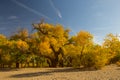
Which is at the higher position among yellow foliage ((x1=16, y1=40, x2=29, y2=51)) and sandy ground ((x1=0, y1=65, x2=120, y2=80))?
yellow foliage ((x1=16, y1=40, x2=29, y2=51))

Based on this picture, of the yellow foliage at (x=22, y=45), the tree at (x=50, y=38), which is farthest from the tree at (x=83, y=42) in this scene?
the yellow foliage at (x=22, y=45)

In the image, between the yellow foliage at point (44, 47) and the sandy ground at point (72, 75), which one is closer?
the sandy ground at point (72, 75)

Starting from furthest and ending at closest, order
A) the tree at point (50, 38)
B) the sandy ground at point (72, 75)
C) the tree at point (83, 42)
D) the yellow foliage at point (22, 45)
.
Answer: the tree at point (50, 38) < the yellow foliage at point (22, 45) < the tree at point (83, 42) < the sandy ground at point (72, 75)

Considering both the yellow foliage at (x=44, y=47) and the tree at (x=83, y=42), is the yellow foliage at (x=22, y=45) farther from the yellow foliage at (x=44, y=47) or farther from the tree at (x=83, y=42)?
the tree at (x=83, y=42)

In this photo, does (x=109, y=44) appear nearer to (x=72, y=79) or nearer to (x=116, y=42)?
(x=116, y=42)

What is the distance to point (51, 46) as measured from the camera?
45.4 meters

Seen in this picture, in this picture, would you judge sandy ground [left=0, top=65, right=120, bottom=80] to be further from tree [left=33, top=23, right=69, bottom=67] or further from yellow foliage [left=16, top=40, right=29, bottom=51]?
tree [left=33, top=23, right=69, bottom=67]

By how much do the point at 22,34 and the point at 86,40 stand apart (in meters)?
15.1

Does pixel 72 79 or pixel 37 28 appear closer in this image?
pixel 72 79

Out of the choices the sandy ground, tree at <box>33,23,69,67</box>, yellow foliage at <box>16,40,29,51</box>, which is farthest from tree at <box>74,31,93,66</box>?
yellow foliage at <box>16,40,29,51</box>

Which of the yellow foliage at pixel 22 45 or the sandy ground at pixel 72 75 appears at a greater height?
the yellow foliage at pixel 22 45

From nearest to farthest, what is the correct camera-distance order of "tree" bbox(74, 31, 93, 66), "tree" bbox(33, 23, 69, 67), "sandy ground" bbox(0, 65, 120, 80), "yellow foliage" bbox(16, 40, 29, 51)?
"sandy ground" bbox(0, 65, 120, 80) < "tree" bbox(74, 31, 93, 66) < "yellow foliage" bbox(16, 40, 29, 51) < "tree" bbox(33, 23, 69, 67)

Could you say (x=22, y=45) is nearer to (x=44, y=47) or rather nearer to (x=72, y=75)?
(x=44, y=47)

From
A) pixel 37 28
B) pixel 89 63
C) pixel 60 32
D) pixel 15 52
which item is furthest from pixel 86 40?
pixel 15 52
